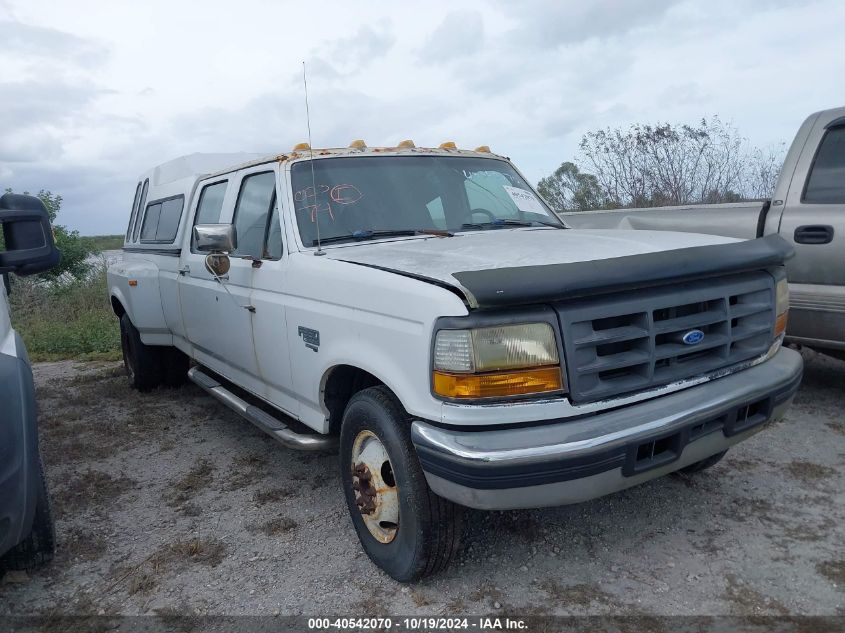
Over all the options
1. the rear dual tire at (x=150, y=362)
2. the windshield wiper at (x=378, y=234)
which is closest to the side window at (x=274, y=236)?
the windshield wiper at (x=378, y=234)

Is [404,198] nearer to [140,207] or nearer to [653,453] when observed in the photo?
[653,453]

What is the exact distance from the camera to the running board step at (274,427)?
3.36 m

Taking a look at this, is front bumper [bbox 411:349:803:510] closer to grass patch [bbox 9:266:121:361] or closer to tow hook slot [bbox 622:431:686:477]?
tow hook slot [bbox 622:431:686:477]

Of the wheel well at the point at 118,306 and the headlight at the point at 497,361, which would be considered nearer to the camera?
the headlight at the point at 497,361

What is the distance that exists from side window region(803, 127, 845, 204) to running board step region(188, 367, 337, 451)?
11.5ft

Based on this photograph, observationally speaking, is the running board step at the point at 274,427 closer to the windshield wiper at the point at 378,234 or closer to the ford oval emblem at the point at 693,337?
the windshield wiper at the point at 378,234

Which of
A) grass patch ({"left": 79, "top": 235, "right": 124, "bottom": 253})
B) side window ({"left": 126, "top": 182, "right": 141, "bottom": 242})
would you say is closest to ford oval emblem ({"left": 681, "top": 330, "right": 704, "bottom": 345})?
side window ({"left": 126, "top": 182, "right": 141, "bottom": 242})

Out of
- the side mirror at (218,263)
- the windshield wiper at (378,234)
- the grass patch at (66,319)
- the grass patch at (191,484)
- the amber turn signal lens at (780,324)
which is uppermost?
the windshield wiper at (378,234)

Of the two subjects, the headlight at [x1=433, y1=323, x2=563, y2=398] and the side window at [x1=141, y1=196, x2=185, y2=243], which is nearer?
the headlight at [x1=433, y1=323, x2=563, y2=398]

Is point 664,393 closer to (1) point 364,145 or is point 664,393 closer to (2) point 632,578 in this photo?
(2) point 632,578

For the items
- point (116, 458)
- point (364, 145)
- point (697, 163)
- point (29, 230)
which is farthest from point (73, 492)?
point (697, 163)

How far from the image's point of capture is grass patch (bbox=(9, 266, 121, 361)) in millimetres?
9008

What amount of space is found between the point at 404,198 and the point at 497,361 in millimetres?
1684

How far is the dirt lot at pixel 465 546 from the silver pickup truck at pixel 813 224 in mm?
695
